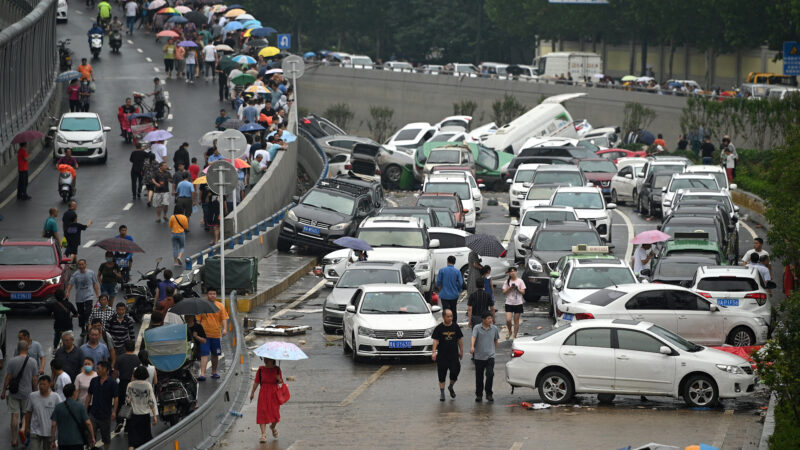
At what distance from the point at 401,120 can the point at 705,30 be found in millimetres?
20409

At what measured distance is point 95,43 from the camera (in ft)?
221

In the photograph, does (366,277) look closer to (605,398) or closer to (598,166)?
(605,398)

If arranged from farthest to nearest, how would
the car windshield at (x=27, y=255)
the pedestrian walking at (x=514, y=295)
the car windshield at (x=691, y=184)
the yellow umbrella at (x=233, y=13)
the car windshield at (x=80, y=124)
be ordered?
the yellow umbrella at (x=233, y=13) → the car windshield at (x=80, y=124) → the car windshield at (x=691, y=184) → the car windshield at (x=27, y=255) → the pedestrian walking at (x=514, y=295)

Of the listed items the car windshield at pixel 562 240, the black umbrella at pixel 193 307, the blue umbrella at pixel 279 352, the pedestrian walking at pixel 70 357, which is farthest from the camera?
the car windshield at pixel 562 240

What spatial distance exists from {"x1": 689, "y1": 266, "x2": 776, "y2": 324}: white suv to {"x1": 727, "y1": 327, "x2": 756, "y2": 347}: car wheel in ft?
2.66

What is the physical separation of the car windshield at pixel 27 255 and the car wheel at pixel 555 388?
36.8 ft

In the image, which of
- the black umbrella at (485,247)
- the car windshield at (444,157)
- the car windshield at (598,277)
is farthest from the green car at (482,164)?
the car windshield at (598,277)

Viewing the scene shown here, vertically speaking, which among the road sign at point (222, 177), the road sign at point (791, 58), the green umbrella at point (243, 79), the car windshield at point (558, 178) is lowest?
the car windshield at point (558, 178)

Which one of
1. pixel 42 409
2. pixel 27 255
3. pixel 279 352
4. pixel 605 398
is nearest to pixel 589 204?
pixel 27 255

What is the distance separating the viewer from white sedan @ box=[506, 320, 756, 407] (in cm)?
2067

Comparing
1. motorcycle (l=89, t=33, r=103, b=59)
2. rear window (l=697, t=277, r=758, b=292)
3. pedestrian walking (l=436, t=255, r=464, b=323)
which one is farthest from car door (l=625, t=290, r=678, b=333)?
motorcycle (l=89, t=33, r=103, b=59)

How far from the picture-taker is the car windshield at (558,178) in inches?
1720

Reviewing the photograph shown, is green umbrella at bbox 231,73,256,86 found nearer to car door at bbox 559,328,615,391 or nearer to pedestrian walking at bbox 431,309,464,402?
pedestrian walking at bbox 431,309,464,402

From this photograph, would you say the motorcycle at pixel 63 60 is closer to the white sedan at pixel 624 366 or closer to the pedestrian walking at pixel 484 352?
the pedestrian walking at pixel 484 352
